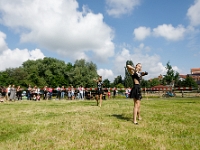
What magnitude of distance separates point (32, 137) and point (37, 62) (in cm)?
8255

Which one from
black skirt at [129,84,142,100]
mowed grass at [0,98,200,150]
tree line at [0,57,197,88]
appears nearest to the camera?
mowed grass at [0,98,200,150]

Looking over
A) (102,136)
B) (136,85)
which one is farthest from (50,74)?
(102,136)

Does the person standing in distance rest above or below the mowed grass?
above

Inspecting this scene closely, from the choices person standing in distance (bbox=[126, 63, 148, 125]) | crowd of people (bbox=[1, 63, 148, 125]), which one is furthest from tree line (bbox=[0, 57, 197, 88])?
person standing in distance (bbox=[126, 63, 148, 125])

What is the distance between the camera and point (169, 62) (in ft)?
193

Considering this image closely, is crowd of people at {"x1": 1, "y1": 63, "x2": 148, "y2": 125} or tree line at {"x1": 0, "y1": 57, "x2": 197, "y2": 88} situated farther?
tree line at {"x1": 0, "y1": 57, "x2": 197, "y2": 88}

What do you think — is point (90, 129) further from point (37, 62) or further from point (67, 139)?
point (37, 62)

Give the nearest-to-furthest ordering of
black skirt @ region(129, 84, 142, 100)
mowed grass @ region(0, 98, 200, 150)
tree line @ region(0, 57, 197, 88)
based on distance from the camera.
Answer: mowed grass @ region(0, 98, 200, 150) < black skirt @ region(129, 84, 142, 100) < tree line @ region(0, 57, 197, 88)

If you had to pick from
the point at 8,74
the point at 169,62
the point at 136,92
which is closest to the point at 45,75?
the point at 8,74

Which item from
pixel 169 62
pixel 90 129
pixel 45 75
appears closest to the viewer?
pixel 90 129

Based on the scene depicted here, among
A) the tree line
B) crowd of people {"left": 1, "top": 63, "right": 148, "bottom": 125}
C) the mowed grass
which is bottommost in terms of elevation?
the mowed grass

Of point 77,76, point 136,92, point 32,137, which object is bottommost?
point 32,137

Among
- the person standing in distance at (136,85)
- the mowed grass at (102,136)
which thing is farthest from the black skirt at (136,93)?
the mowed grass at (102,136)

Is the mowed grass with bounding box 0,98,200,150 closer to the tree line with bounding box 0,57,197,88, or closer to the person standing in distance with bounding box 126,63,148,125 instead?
the person standing in distance with bounding box 126,63,148,125
